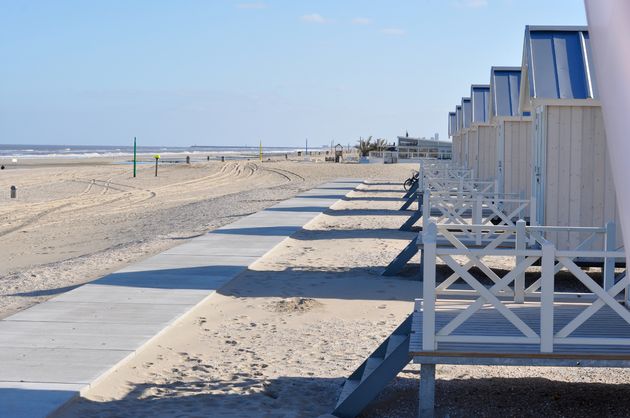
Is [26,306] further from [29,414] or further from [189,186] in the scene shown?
[189,186]

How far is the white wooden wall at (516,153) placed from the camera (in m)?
17.5

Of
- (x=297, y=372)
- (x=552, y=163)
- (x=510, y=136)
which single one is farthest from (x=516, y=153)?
(x=297, y=372)

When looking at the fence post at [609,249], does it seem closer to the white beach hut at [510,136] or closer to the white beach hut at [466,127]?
the white beach hut at [510,136]

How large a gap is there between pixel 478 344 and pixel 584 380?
155 centimetres

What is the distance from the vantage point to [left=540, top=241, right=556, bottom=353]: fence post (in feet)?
18.7

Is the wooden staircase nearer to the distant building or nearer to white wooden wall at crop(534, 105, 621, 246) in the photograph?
white wooden wall at crop(534, 105, 621, 246)

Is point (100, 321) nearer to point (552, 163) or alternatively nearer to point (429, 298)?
point (429, 298)

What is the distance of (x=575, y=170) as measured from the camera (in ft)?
38.8

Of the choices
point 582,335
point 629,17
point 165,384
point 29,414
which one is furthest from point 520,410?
point 629,17

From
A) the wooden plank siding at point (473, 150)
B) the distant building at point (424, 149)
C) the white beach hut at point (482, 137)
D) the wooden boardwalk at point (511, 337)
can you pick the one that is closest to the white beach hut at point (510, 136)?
the white beach hut at point (482, 137)

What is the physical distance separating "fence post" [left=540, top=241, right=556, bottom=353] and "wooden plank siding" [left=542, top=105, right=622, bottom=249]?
19.7ft

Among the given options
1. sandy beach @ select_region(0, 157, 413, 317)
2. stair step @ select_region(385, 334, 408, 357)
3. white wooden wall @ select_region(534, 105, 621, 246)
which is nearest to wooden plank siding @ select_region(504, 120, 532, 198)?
white wooden wall @ select_region(534, 105, 621, 246)

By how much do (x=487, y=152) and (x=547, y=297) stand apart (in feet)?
55.7

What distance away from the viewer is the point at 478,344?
5.95 metres
